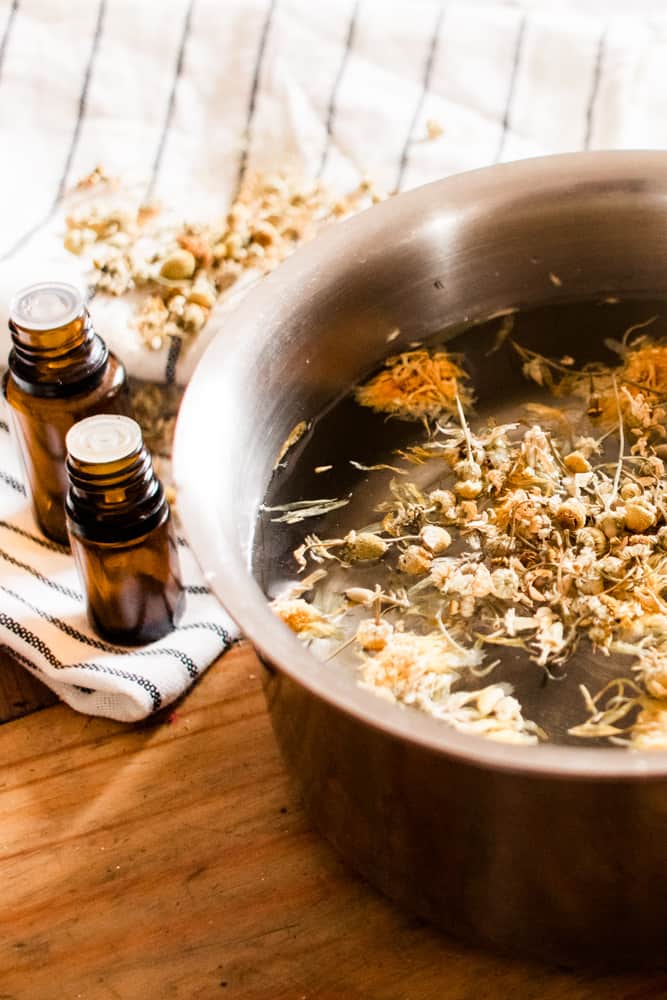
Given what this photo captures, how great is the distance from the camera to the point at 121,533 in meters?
0.80

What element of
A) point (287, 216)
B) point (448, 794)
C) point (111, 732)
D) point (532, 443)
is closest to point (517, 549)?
point (532, 443)

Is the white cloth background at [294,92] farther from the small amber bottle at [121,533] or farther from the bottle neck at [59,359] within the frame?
the small amber bottle at [121,533]

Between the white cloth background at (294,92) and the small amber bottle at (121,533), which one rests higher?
the white cloth background at (294,92)

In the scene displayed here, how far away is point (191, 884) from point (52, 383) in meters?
0.37

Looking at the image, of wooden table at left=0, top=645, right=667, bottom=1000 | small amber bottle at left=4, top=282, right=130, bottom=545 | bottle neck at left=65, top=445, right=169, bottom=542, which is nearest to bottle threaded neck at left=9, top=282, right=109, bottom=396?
small amber bottle at left=4, top=282, right=130, bottom=545

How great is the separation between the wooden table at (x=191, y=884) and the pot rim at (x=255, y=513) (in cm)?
16

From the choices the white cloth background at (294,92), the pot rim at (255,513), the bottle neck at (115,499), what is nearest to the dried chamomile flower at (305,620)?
the pot rim at (255,513)

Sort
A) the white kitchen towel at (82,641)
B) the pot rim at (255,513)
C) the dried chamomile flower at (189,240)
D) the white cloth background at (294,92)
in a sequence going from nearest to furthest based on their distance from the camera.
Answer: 1. the pot rim at (255,513)
2. the white kitchen towel at (82,641)
3. the dried chamomile flower at (189,240)
4. the white cloth background at (294,92)

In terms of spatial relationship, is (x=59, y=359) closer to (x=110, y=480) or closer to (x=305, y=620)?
(x=110, y=480)

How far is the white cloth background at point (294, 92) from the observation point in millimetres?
1159

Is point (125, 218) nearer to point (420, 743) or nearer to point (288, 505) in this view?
point (288, 505)

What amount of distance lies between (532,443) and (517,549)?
0.29ft

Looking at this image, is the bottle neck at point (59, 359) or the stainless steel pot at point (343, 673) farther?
the bottle neck at point (59, 359)

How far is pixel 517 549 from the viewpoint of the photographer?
73cm
